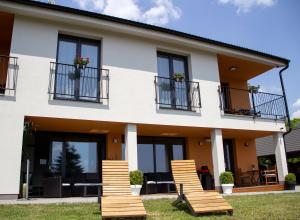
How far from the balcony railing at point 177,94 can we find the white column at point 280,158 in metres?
4.57

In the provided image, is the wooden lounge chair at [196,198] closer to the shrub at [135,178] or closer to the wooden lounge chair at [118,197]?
the wooden lounge chair at [118,197]

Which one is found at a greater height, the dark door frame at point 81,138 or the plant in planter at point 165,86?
the plant in planter at point 165,86

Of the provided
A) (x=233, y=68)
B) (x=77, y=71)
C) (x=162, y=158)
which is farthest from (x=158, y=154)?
(x=233, y=68)

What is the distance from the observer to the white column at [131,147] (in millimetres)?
9945

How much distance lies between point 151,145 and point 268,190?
203 inches

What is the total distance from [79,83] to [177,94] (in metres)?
3.79

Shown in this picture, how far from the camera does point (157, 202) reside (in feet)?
27.2

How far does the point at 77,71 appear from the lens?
33.4 ft

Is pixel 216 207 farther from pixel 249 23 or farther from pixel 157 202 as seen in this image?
pixel 249 23

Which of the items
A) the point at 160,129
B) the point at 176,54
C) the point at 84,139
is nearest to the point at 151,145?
the point at 160,129

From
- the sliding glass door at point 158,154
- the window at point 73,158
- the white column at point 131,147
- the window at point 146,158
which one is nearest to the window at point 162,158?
the sliding glass door at point 158,154

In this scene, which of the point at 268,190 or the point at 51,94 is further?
the point at 268,190

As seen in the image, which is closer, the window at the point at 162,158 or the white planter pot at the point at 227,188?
the white planter pot at the point at 227,188

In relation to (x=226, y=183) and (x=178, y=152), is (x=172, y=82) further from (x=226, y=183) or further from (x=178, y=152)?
(x=226, y=183)
